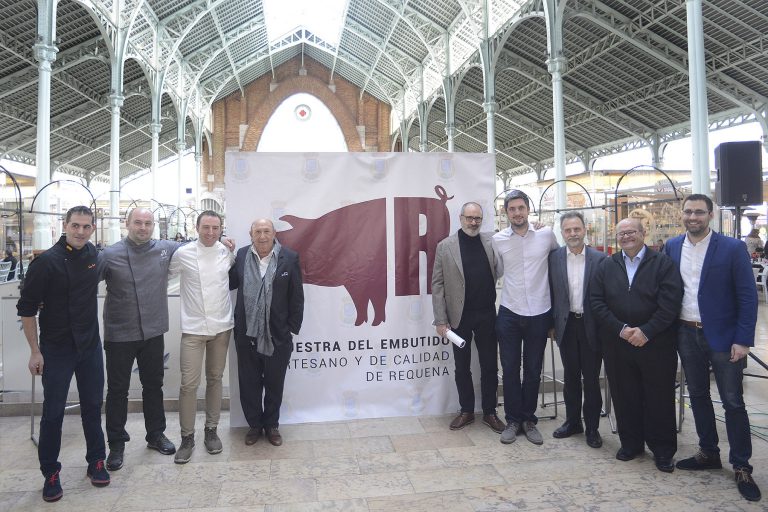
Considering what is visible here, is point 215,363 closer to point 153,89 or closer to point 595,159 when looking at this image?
point 153,89

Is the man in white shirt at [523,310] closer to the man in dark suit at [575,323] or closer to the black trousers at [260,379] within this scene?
the man in dark suit at [575,323]

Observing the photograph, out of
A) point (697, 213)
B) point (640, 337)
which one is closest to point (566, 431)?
point (640, 337)

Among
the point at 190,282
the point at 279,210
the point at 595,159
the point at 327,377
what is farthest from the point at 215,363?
the point at 595,159

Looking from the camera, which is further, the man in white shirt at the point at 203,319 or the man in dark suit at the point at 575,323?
the man in dark suit at the point at 575,323

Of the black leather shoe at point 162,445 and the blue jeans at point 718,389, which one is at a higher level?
the blue jeans at point 718,389

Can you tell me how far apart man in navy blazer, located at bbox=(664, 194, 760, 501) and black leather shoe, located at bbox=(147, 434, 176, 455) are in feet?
10.8

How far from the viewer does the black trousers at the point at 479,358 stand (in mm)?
3943

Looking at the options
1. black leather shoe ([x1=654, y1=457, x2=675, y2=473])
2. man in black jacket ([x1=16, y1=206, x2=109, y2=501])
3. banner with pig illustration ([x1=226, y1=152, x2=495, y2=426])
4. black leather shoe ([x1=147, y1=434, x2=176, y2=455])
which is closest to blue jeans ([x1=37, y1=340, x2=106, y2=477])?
man in black jacket ([x1=16, y1=206, x2=109, y2=501])

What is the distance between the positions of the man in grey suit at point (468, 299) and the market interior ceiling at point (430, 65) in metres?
12.9

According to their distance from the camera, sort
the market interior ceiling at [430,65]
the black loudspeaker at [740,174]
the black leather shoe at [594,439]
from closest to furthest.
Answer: the black leather shoe at [594,439] < the black loudspeaker at [740,174] < the market interior ceiling at [430,65]

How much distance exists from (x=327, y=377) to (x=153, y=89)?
20.1 m

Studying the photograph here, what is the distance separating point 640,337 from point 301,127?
34.4 metres

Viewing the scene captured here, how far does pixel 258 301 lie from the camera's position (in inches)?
143

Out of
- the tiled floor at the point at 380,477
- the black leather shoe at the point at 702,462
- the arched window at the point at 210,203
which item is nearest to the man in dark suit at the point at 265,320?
the tiled floor at the point at 380,477
